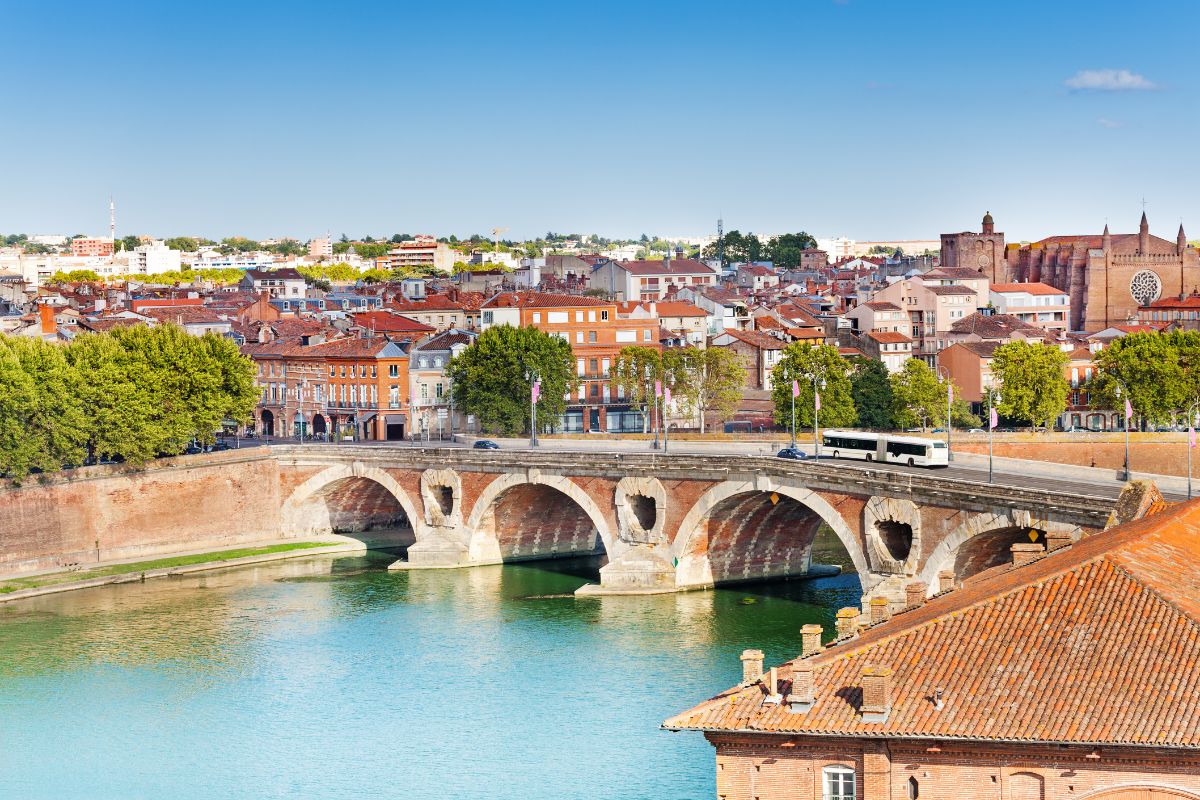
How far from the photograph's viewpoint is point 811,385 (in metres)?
101

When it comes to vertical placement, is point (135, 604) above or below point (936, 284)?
below

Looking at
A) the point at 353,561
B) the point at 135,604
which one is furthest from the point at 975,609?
the point at 353,561

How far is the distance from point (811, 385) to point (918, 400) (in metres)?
7.16

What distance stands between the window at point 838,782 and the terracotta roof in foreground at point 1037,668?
34.8 inches

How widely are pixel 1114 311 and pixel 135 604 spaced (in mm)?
108840

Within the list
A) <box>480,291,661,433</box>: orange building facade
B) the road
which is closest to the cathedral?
<box>480,291,661,433</box>: orange building facade

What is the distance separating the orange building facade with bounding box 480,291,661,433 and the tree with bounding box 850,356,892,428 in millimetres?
13483

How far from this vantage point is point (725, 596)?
69312mm

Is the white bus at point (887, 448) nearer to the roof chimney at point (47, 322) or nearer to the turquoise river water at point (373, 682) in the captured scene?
the turquoise river water at point (373, 682)

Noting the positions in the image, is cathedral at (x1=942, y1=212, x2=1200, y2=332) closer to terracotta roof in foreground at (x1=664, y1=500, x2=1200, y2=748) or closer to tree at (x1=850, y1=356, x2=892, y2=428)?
tree at (x1=850, y1=356, x2=892, y2=428)

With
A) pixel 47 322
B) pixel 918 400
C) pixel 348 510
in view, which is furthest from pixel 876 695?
pixel 47 322

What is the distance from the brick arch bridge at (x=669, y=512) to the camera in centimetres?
5781

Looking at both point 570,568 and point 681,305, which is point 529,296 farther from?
point 570,568

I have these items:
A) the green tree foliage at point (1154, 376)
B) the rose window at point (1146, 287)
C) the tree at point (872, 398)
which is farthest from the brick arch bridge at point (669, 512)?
the rose window at point (1146, 287)
